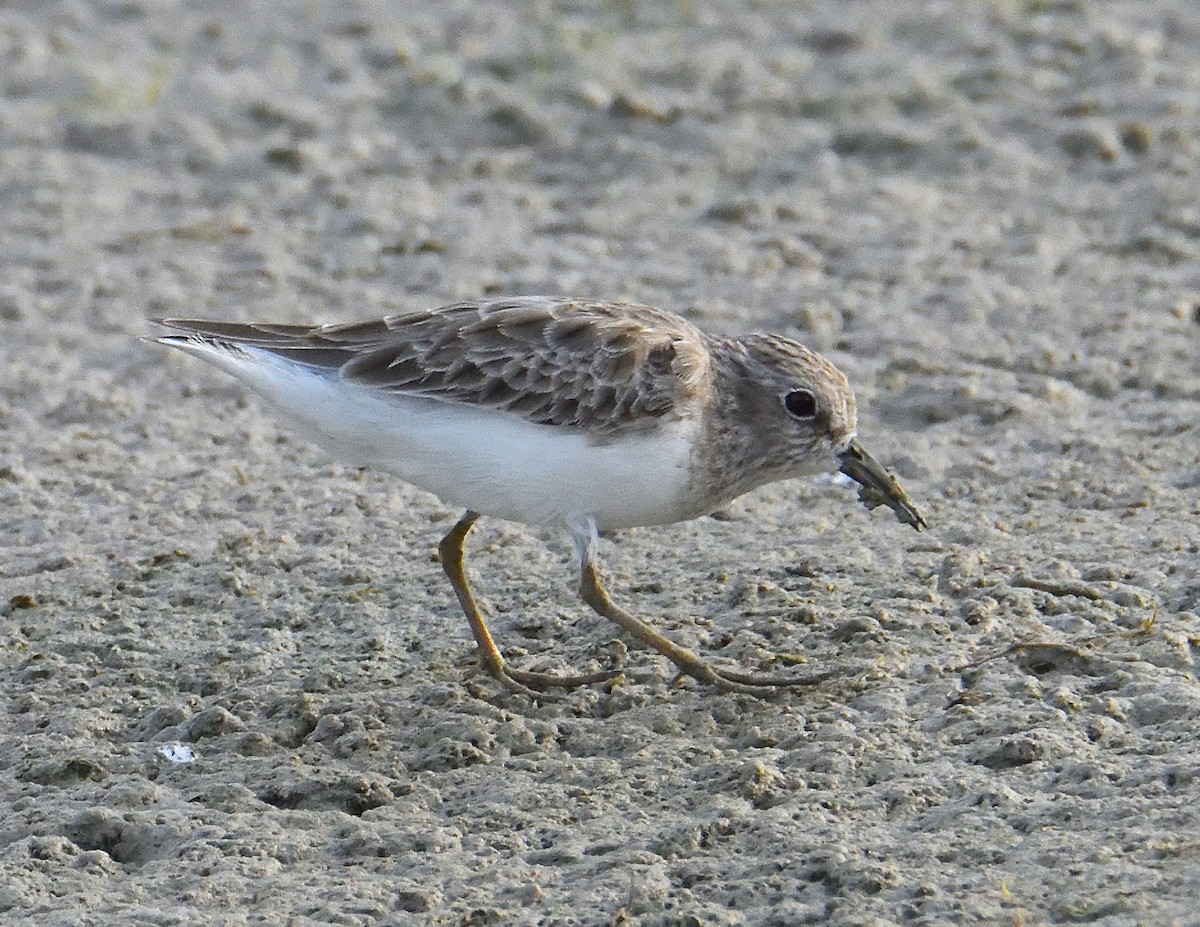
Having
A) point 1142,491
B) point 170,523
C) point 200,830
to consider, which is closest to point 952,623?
point 1142,491

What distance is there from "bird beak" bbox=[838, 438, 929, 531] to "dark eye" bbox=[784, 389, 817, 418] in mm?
232

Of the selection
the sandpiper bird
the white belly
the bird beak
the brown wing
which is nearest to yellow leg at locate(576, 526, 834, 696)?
the sandpiper bird

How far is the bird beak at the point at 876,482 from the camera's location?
6035 millimetres

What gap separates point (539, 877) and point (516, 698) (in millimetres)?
1010

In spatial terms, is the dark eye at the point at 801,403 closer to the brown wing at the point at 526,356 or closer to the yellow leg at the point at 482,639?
the brown wing at the point at 526,356

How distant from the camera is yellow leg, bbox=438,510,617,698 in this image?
5.71 meters

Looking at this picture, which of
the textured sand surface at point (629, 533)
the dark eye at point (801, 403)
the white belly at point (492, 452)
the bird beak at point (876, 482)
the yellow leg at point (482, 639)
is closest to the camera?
the textured sand surface at point (629, 533)

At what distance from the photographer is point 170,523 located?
6.80 metres

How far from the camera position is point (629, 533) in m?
6.75

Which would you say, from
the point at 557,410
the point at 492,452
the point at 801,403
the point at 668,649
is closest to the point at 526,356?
the point at 557,410

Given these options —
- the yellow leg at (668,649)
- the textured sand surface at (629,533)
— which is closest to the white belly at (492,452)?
the yellow leg at (668,649)

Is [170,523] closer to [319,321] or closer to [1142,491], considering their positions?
[319,321]

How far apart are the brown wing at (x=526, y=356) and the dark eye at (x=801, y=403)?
0.29 metres

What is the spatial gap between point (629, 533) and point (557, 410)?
1.21 meters
